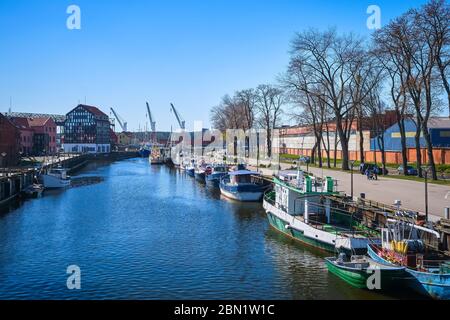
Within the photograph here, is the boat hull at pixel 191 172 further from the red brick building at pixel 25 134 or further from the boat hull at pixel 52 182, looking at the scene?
the red brick building at pixel 25 134

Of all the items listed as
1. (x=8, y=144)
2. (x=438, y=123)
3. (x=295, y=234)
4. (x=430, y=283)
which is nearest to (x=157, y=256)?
(x=295, y=234)

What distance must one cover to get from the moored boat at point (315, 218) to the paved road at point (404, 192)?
399cm

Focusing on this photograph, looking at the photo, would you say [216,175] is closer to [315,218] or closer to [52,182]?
[52,182]

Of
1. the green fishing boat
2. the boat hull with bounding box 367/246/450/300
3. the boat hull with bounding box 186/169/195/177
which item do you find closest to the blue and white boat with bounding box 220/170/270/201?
the green fishing boat

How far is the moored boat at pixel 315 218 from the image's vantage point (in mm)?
28188

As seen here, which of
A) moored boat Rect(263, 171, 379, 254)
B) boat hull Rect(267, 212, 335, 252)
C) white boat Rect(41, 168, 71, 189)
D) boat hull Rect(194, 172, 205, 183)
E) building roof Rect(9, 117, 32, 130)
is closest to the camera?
moored boat Rect(263, 171, 379, 254)

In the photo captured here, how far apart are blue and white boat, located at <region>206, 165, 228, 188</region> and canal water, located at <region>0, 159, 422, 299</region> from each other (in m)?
19.6

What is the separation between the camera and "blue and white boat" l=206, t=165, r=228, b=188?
69356 mm

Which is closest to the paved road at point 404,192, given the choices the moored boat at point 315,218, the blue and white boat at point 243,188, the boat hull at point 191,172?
the moored boat at point 315,218

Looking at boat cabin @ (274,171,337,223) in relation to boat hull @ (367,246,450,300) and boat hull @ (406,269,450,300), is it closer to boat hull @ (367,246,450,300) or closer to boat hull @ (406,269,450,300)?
boat hull @ (367,246,450,300)
